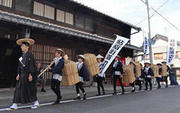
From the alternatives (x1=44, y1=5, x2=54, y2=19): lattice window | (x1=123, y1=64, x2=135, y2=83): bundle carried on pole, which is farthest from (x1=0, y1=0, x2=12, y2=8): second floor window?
(x1=123, y1=64, x2=135, y2=83): bundle carried on pole

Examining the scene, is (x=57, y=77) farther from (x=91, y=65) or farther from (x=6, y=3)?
(x=6, y=3)

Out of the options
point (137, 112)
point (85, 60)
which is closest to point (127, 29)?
point (85, 60)

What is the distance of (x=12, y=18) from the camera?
7.43m

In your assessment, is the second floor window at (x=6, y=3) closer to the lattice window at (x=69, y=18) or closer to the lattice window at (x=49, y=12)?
the lattice window at (x=49, y=12)

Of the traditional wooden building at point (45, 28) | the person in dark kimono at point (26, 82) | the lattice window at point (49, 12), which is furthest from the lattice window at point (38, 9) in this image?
the person in dark kimono at point (26, 82)

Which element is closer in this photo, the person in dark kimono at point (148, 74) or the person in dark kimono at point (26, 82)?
the person in dark kimono at point (26, 82)

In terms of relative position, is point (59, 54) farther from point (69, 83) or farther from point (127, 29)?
point (127, 29)

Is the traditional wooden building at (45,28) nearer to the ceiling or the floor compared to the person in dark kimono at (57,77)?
nearer to the ceiling

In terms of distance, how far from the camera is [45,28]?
28.0ft

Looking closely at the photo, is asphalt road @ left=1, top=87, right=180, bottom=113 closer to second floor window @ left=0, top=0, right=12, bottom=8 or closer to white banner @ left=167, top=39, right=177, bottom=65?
second floor window @ left=0, top=0, right=12, bottom=8

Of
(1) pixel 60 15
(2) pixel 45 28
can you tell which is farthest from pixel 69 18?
(2) pixel 45 28

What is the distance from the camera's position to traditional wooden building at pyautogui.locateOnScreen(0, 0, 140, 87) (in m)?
8.70

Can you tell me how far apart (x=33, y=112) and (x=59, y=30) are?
5374 millimetres

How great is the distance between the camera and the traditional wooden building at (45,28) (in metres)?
→ 8.70
